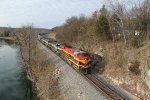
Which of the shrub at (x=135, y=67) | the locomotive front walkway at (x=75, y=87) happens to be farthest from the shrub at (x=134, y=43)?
the locomotive front walkway at (x=75, y=87)

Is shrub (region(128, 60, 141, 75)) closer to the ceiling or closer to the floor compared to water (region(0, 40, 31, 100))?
closer to the ceiling

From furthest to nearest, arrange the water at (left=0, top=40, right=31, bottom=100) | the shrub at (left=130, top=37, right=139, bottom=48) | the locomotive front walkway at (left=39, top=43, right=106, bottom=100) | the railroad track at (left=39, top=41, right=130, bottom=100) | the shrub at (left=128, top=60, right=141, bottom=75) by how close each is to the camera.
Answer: the water at (left=0, top=40, right=31, bottom=100), the shrub at (left=130, top=37, right=139, bottom=48), the shrub at (left=128, top=60, right=141, bottom=75), the locomotive front walkway at (left=39, top=43, right=106, bottom=100), the railroad track at (left=39, top=41, right=130, bottom=100)

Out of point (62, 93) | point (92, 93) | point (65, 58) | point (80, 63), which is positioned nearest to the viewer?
point (92, 93)

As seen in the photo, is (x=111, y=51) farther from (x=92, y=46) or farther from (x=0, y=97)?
(x=0, y=97)

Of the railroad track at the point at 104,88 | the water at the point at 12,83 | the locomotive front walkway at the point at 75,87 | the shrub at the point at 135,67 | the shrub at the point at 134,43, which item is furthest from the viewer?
the water at the point at 12,83

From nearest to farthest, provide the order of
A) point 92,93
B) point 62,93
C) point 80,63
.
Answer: point 92,93
point 62,93
point 80,63

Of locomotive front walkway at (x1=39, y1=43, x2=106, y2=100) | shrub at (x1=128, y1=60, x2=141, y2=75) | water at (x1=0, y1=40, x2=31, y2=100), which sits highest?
shrub at (x1=128, y1=60, x2=141, y2=75)

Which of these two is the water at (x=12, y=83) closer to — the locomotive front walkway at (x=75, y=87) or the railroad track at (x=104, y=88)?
the locomotive front walkway at (x=75, y=87)

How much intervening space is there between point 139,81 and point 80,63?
9.92 metres

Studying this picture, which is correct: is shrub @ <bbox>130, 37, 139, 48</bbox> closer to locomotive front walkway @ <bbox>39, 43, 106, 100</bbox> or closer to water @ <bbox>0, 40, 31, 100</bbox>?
locomotive front walkway @ <bbox>39, 43, 106, 100</bbox>

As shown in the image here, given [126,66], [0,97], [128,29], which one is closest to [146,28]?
[128,29]

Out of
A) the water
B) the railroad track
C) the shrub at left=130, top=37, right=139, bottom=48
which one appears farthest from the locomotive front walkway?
the shrub at left=130, top=37, right=139, bottom=48

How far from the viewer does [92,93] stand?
Result: 26531mm

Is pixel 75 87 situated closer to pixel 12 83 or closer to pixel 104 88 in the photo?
pixel 104 88
